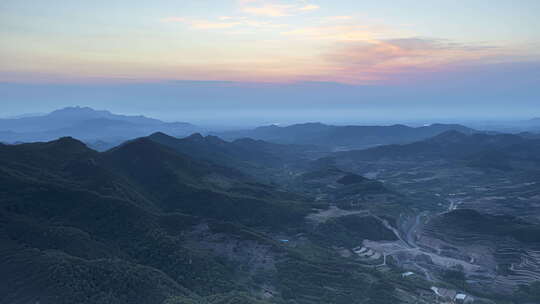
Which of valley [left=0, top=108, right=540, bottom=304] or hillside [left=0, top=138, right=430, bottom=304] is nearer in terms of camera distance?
hillside [left=0, top=138, right=430, bottom=304]

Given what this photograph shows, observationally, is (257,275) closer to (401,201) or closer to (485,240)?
(485,240)

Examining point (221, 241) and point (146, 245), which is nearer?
point (146, 245)

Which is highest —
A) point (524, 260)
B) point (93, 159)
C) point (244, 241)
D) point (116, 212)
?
point (93, 159)

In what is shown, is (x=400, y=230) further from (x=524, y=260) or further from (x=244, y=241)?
(x=244, y=241)

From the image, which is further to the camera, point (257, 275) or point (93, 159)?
point (93, 159)

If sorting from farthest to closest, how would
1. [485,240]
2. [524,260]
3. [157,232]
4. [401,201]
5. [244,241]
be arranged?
1. [401,201]
2. [485,240]
3. [524,260]
4. [244,241]
5. [157,232]

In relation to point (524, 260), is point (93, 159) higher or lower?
higher

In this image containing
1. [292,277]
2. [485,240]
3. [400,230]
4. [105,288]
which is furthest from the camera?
[400,230]

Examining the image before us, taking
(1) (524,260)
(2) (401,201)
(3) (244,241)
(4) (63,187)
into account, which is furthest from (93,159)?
(1) (524,260)

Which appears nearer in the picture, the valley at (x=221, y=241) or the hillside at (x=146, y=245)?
the hillside at (x=146, y=245)

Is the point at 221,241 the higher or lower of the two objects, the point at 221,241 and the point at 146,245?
the lower
